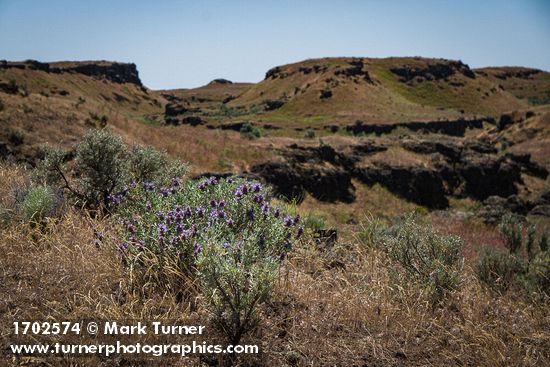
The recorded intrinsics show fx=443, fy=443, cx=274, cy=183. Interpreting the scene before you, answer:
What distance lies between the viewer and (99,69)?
433ft

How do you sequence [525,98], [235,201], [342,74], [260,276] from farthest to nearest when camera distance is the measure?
[525,98], [342,74], [235,201], [260,276]

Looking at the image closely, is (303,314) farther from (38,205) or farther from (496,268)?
(496,268)

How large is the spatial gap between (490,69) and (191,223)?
174146 millimetres

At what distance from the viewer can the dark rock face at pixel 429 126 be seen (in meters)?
60.9

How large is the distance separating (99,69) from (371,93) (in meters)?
86.3

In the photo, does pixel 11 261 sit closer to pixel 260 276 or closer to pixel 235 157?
pixel 260 276

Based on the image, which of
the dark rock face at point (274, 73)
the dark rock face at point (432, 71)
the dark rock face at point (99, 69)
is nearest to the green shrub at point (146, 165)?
the dark rock face at point (274, 73)

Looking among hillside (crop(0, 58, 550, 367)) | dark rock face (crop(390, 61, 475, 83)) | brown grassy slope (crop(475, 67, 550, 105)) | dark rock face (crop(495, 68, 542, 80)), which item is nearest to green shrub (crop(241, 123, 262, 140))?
hillside (crop(0, 58, 550, 367))

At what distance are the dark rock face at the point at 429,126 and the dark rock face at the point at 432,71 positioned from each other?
96.0 ft

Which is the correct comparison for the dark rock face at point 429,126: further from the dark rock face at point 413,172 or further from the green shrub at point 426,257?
the green shrub at point 426,257

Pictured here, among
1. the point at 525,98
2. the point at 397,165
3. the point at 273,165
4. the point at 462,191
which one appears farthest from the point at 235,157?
the point at 525,98

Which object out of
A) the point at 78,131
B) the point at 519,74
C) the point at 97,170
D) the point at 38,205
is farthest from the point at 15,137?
the point at 519,74

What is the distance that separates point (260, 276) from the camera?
344 cm

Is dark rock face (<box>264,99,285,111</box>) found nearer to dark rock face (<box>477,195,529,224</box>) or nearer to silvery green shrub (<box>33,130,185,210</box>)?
dark rock face (<box>477,195,529,224</box>)
